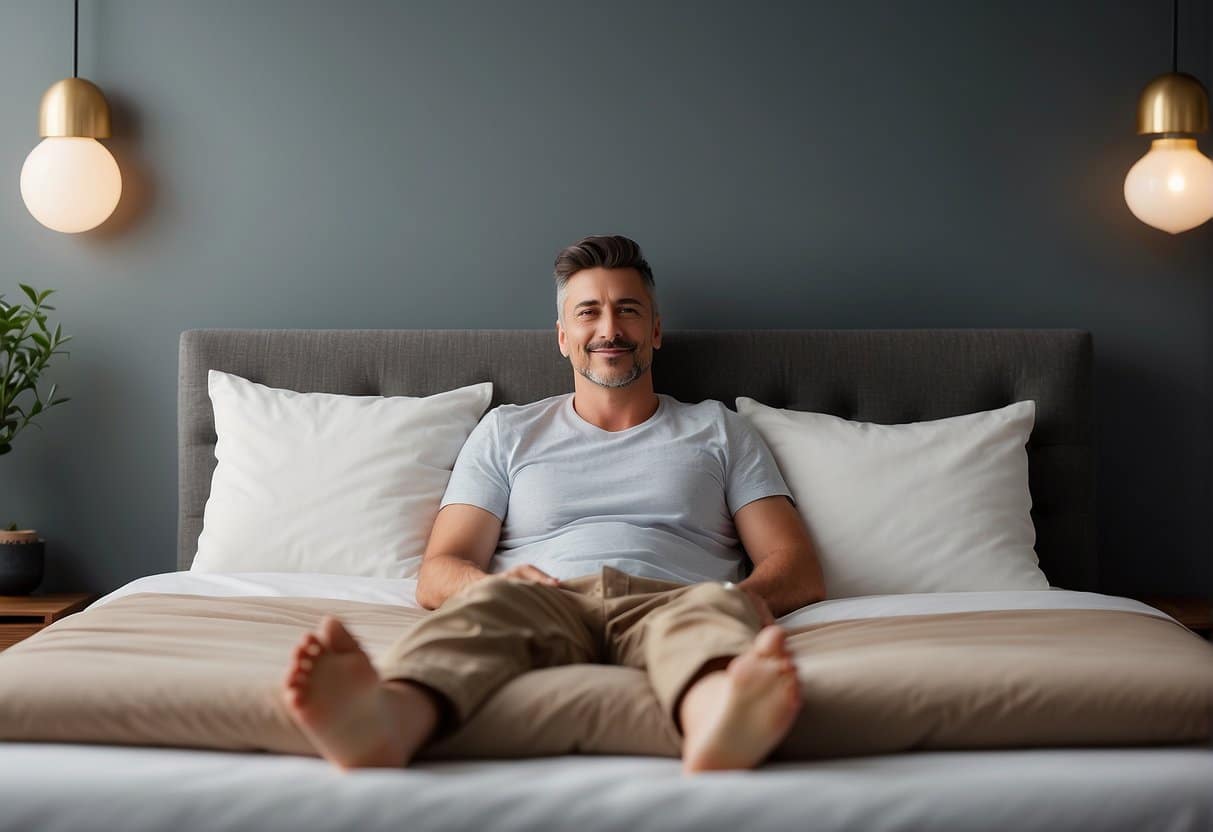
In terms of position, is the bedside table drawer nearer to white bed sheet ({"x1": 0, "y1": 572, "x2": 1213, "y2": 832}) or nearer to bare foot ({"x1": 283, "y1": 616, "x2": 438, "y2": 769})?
white bed sheet ({"x1": 0, "y1": 572, "x2": 1213, "y2": 832})

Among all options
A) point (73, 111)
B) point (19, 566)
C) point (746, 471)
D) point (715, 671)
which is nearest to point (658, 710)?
point (715, 671)

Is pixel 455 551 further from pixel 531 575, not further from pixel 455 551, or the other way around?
pixel 531 575

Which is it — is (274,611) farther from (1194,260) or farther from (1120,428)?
(1194,260)

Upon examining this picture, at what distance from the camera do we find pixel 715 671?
53.3 inches

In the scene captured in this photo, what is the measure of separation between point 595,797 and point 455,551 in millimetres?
894

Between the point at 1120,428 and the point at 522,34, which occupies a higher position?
the point at 522,34

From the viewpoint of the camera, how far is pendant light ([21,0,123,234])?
253 cm

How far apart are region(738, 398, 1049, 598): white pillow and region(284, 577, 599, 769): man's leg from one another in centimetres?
76

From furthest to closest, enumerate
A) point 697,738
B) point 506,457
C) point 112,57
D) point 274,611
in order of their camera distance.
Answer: point 112,57, point 506,457, point 274,611, point 697,738

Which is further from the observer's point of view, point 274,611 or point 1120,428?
point 1120,428

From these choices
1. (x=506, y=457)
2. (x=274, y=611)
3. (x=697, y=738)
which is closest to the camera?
(x=697, y=738)

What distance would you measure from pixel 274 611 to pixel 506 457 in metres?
0.54

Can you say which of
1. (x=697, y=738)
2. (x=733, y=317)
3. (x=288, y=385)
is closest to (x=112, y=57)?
(x=288, y=385)

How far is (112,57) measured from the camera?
2.67 metres
